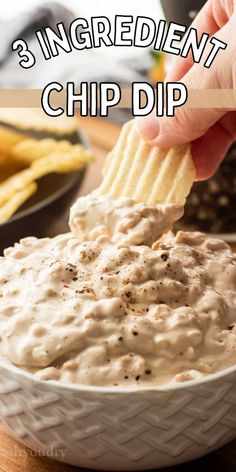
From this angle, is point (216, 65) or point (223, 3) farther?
point (223, 3)

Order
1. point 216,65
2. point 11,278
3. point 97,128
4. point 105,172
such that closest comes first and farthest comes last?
1. point 11,278
2. point 216,65
3. point 105,172
4. point 97,128

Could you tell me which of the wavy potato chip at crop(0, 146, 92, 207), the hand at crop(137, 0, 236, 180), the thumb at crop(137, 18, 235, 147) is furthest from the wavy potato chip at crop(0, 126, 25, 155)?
the thumb at crop(137, 18, 235, 147)

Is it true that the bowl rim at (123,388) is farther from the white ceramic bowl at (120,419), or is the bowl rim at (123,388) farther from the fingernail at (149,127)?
the fingernail at (149,127)

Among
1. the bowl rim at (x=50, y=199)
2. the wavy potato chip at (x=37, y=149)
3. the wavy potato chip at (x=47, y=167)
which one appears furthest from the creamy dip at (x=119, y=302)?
the wavy potato chip at (x=37, y=149)

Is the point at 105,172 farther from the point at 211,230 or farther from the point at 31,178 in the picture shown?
the point at 211,230

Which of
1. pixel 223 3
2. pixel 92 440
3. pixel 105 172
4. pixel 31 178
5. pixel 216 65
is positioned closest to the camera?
pixel 92 440

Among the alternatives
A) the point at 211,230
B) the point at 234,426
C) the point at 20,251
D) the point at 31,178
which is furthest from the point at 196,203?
the point at 234,426

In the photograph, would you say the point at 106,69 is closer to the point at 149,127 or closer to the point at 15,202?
the point at 15,202

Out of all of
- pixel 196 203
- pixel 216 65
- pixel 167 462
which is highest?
pixel 216 65

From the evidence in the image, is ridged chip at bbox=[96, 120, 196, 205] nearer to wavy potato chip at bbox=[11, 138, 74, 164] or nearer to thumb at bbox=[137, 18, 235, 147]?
thumb at bbox=[137, 18, 235, 147]
